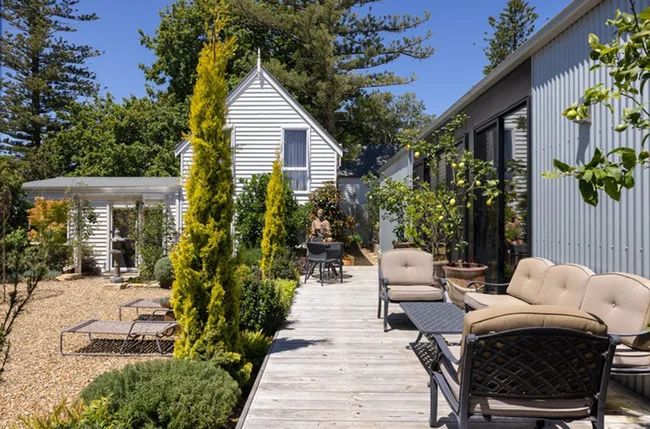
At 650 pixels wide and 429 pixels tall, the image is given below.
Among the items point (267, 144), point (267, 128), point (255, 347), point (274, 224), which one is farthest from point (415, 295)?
point (267, 128)

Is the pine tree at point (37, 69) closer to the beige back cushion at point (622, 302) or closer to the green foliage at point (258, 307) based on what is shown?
the green foliage at point (258, 307)

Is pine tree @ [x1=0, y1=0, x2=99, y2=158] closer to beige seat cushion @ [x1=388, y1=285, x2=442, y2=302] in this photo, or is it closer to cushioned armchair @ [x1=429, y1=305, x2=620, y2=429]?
beige seat cushion @ [x1=388, y1=285, x2=442, y2=302]

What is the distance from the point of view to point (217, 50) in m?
4.81

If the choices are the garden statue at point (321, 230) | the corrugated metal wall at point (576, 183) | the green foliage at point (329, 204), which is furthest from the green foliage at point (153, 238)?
the corrugated metal wall at point (576, 183)

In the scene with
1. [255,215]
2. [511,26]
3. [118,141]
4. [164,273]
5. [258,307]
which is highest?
[511,26]

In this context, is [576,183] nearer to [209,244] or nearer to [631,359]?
[631,359]

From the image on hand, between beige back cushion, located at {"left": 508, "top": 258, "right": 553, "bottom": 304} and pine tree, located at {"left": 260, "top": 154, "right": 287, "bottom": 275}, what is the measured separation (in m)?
5.97

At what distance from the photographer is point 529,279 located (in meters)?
5.54

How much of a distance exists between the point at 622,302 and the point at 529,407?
1702 millimetres

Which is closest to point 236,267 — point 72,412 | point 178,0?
point 72,412

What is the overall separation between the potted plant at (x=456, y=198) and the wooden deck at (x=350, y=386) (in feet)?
4.21

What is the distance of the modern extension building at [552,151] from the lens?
4184 millimetres

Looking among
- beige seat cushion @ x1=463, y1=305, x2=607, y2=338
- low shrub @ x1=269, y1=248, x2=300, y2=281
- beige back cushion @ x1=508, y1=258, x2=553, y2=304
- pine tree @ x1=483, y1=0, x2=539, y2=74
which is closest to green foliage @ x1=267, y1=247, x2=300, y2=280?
low shrub @ x1=269, y1=248, x2=300, y2=281

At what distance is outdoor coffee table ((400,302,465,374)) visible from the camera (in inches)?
167
